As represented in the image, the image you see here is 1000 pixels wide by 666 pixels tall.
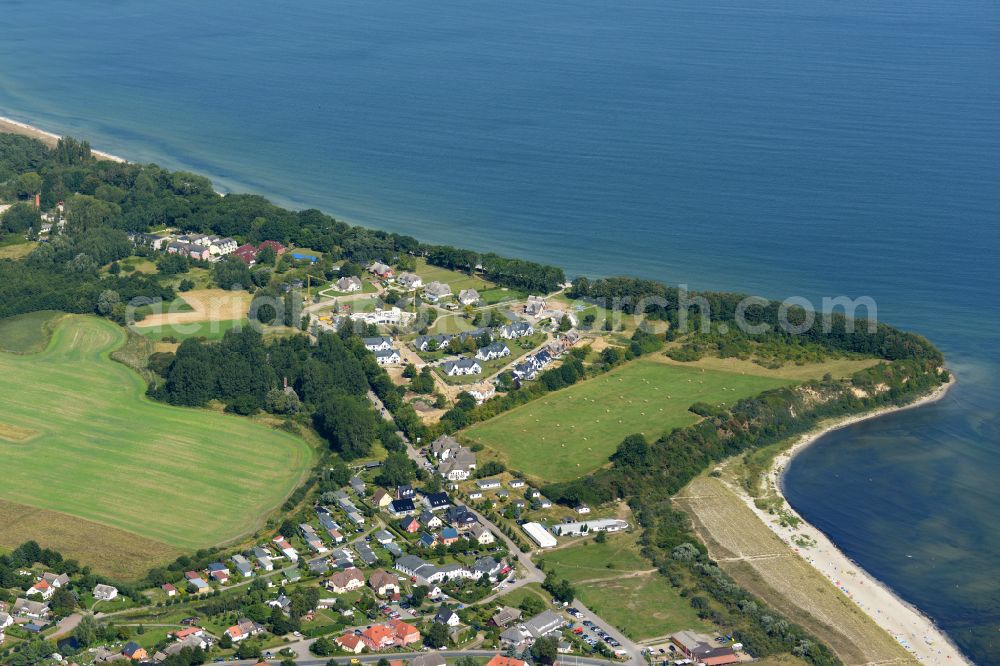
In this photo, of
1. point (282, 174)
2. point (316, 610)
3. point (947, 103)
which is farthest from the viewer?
point (947, 103)

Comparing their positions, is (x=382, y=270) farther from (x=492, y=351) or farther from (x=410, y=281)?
(x=492, y=351)

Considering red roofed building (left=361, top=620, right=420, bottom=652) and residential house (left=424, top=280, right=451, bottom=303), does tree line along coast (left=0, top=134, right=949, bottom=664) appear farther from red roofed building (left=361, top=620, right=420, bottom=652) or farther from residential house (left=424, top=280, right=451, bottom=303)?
red roofed building (left=361, top=620, right=420, bottom=652)

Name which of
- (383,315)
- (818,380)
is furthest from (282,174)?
(818,380)

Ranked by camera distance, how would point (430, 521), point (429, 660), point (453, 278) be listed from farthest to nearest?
point (453, 278)
point (430, 521)
point (429, 660)

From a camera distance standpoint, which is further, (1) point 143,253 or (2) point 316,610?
(1) point 143,253

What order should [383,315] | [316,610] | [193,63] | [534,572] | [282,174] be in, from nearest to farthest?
[316,610]
[534,572]
[383,315]
[282,174]
[193,63]

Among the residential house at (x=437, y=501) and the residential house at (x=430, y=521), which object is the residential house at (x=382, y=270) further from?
the residential house at (x=430, y=521)

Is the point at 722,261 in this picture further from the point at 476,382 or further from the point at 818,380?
the point at 476,382

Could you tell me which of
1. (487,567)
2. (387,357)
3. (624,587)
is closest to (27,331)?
(387,357)
